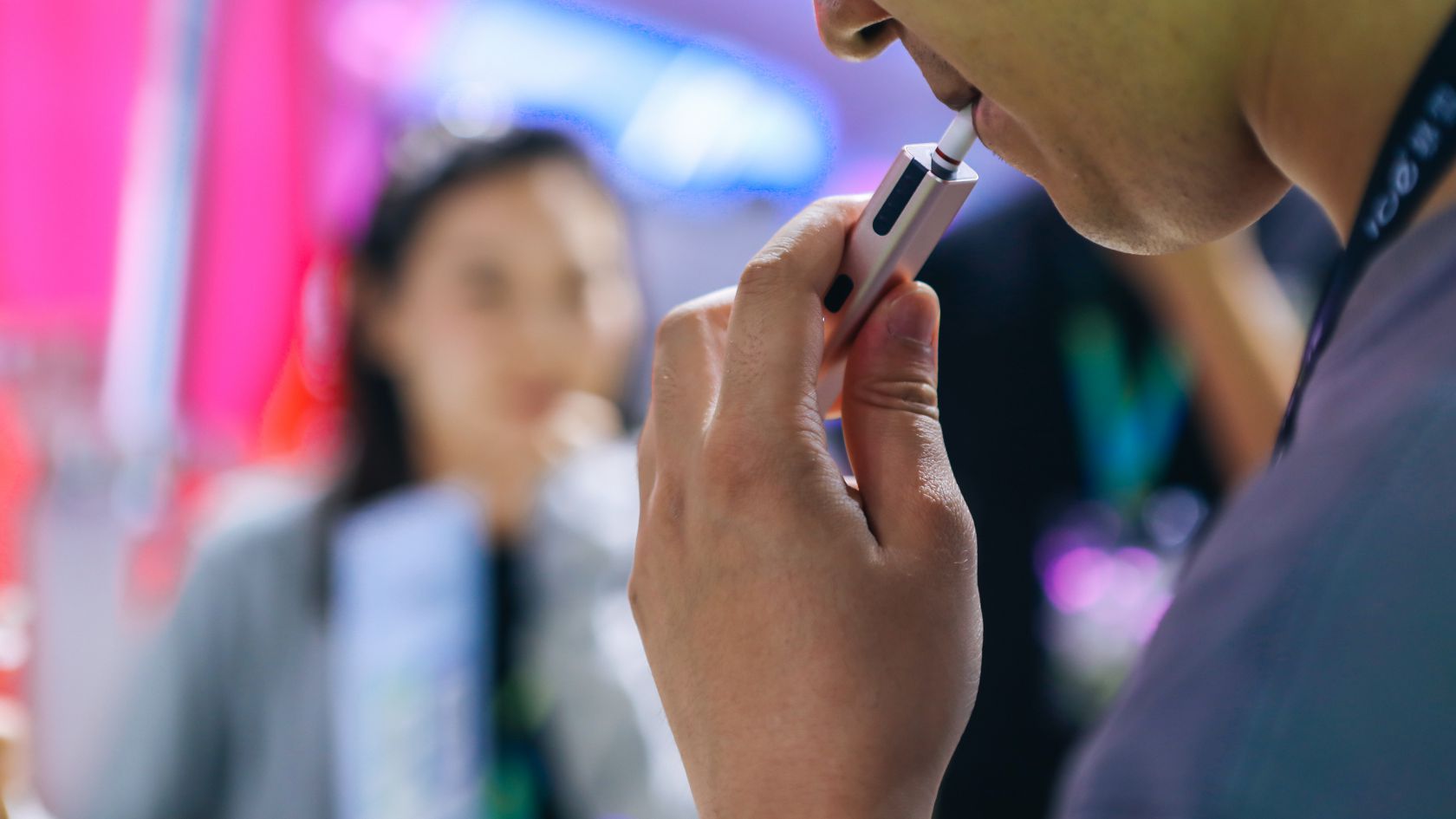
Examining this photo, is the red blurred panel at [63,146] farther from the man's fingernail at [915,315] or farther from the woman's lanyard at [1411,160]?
the woman's lanyard at [1411,160]

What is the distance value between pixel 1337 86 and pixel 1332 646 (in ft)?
0.58

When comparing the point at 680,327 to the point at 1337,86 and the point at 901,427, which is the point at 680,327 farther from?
the point at 1337,86

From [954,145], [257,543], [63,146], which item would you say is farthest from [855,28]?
[63,146]

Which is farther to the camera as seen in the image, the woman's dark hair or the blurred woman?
the woman's dark hair

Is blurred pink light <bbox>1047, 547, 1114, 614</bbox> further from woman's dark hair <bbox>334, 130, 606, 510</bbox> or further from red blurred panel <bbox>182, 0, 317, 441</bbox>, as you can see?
red blurred panel <bbox>182, 0, 317, 441</bbox>

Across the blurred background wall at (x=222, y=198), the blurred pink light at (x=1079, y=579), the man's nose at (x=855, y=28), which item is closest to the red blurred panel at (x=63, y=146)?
the blurred background wall at (x=222, y=198)

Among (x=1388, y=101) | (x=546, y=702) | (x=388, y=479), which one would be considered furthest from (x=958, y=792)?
(x=1388, y=101)

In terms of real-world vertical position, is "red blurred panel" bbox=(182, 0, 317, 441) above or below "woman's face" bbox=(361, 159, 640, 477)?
above

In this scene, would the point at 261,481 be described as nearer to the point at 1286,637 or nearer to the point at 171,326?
the point at 171,326

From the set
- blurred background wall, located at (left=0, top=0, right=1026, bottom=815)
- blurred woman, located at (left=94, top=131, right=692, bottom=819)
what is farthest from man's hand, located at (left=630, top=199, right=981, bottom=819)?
blurred background wall, located at (left=0, top=0, right=1026, bottom=815)

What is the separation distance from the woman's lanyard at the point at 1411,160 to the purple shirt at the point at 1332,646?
2 centimetres

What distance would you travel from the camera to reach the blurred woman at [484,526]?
1039mm

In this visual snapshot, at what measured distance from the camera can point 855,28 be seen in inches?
15.9

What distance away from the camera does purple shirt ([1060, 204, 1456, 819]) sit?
21 cm
